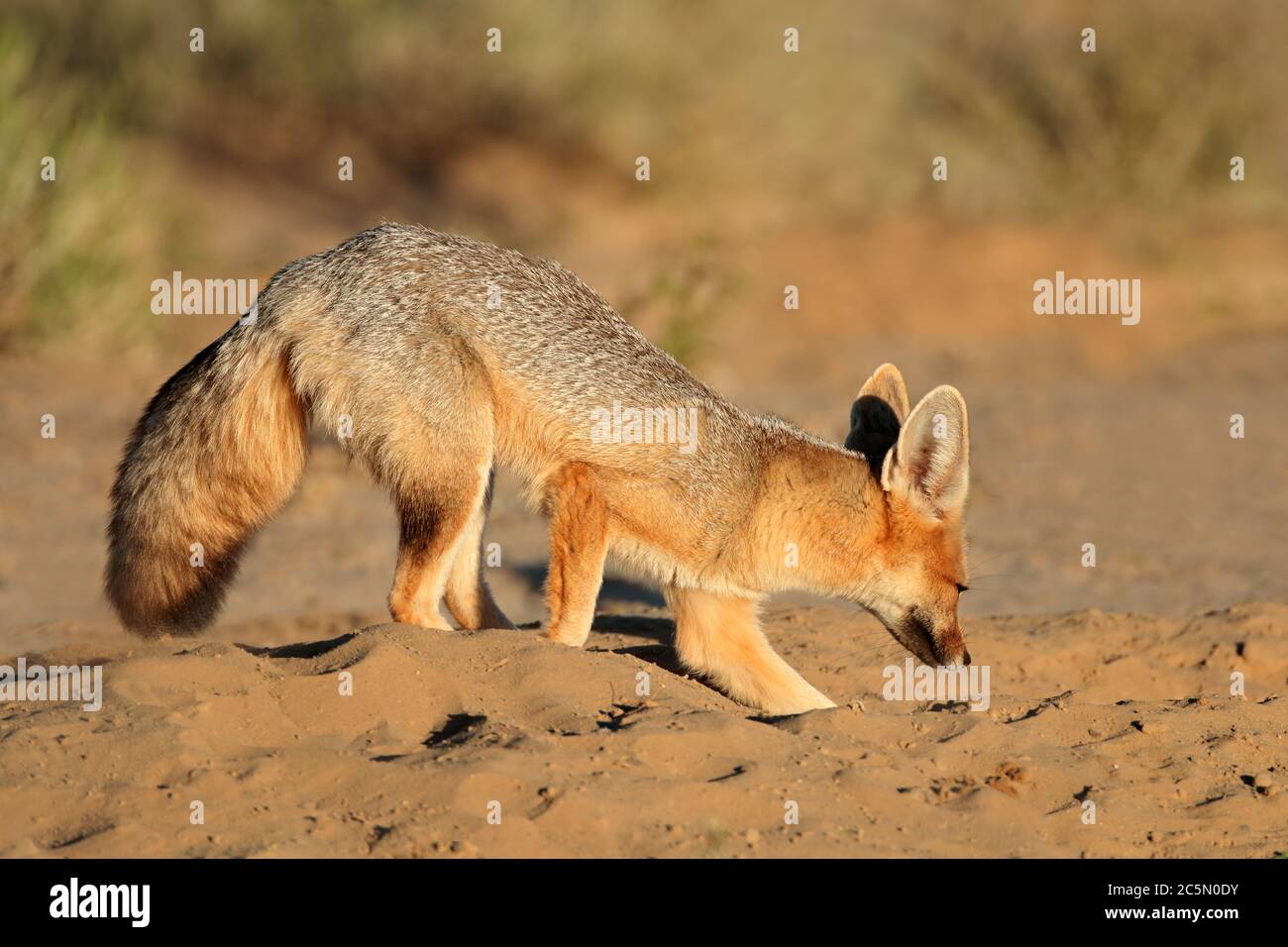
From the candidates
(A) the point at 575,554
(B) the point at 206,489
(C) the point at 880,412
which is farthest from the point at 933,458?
(B) the point at 206,489

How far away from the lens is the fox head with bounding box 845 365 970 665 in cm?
652

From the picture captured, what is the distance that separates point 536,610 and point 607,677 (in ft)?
11.5

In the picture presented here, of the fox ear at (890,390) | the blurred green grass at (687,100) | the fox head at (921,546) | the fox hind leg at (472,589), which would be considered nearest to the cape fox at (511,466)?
the fox head at (921,546)

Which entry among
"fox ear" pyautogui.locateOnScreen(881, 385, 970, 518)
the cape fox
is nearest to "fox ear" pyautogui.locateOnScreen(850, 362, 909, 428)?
the cape fox

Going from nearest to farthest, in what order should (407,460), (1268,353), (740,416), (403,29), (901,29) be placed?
(407,460)
(740,416)
(1268,353)
(403,29)
(901,29)

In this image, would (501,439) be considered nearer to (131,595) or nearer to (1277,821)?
(131,595)

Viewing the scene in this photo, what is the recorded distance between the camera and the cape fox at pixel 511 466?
21.1 feet

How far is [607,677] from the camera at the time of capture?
5.94 m

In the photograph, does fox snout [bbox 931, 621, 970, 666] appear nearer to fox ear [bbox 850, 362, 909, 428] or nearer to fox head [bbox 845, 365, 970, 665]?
fox head [bbox 845, 365, 970, 665]

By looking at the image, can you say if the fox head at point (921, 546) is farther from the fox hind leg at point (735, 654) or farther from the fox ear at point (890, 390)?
the fox hind leg at point (735, 654)

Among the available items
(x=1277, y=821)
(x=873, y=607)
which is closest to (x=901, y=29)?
(x=873, y=607)

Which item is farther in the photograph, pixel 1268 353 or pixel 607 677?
pixel 1268 353

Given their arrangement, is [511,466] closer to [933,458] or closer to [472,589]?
[472,589]

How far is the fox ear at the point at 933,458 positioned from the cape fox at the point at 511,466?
0.03 feet
